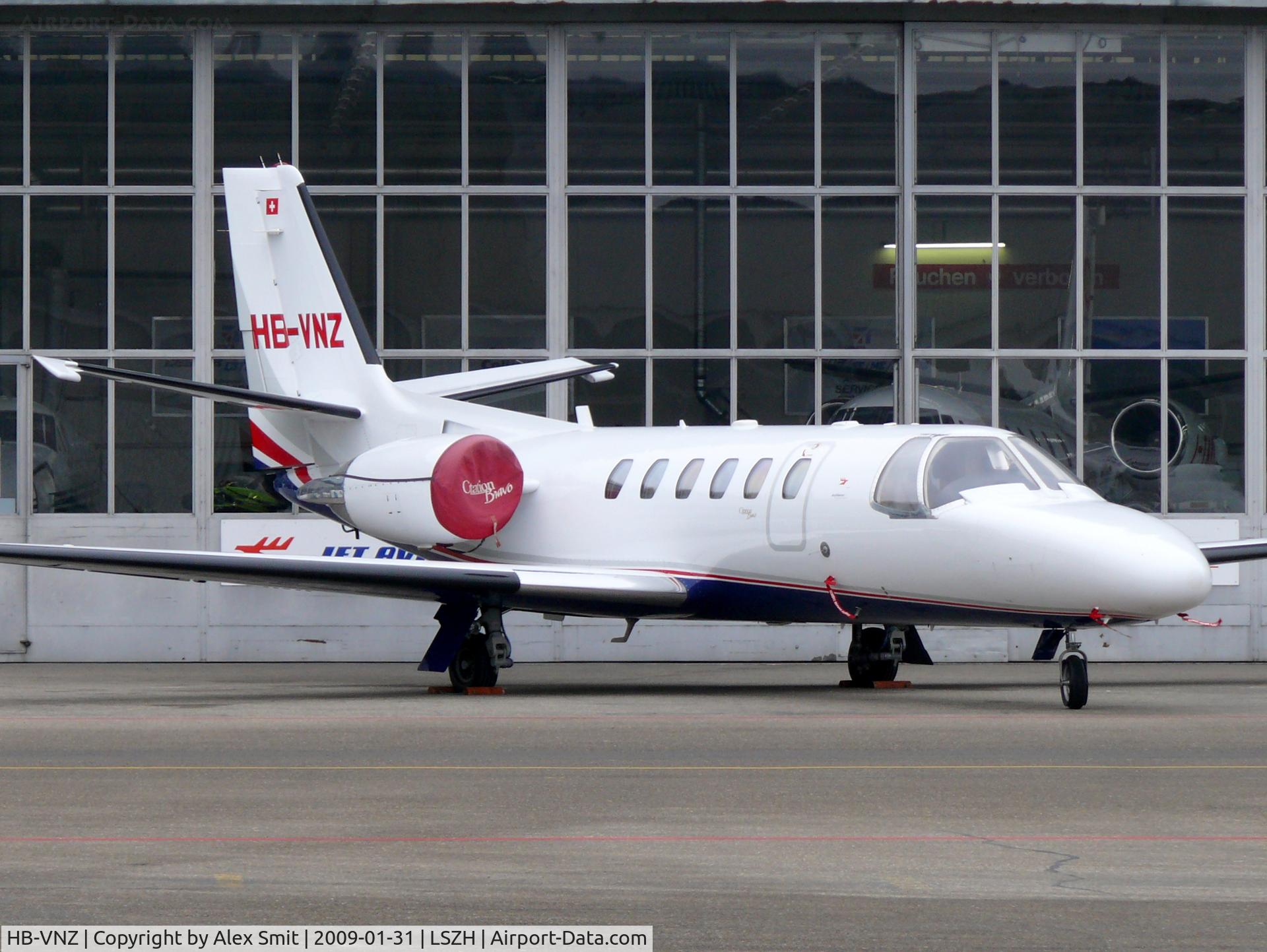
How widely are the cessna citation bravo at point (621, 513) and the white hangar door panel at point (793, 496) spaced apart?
0.02m

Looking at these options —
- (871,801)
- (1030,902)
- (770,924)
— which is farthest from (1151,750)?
(770,924)

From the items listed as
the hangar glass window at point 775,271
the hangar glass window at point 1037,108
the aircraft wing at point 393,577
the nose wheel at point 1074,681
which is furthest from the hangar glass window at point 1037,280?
the nose wheel at point 1074,681

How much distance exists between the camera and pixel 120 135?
2283 centimetres

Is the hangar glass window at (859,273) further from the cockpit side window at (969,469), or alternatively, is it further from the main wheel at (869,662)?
the cockpit side window at (969,469)

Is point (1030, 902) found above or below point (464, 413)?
below

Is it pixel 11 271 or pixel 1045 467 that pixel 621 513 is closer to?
pixel 1045 467

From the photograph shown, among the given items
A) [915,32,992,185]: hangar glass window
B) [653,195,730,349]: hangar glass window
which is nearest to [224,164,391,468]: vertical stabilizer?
[653,195,730,349]: hangar glass window

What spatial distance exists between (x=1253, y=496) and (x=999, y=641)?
11.7 feet

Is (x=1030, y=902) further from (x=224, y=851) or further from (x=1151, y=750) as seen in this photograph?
(x=1151, y=750)

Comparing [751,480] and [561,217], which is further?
[561,217]

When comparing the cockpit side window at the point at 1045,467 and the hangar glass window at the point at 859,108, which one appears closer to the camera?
the cockpit side window at the point at 1045,467

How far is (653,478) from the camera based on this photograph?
17.5 meters

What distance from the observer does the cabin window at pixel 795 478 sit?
15.9 meters

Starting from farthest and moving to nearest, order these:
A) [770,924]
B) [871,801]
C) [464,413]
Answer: [464,413], [871,801], [770,924]
